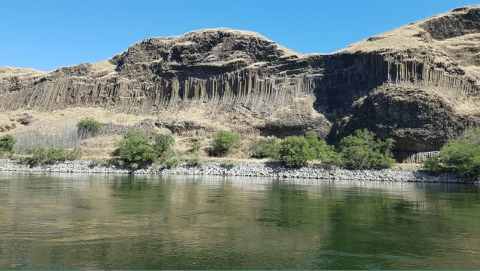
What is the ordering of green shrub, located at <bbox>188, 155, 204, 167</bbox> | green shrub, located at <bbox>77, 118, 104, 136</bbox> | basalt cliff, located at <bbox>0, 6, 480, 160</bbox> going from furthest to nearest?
green shrub, located at <bbox>77, 118, 104, 136</bbox>
basalt cliff, located at <bbox>0, 6, 480, 160</bbox>
green shrub, located at <bbox>188, 155, 204, 167</bbox>

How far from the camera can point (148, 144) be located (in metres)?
69.6

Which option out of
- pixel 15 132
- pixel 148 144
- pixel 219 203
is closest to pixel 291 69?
pixel 148 144

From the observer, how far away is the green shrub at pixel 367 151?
59031 mm

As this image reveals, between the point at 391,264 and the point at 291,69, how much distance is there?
282ft

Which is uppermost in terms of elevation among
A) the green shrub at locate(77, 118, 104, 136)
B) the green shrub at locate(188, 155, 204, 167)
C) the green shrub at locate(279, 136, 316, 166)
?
the green shrub at locate(77, 118, 104, 136)

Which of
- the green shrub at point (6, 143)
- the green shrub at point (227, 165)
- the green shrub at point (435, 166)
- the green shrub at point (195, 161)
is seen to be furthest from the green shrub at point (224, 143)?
the green shrub at point (6, 143)

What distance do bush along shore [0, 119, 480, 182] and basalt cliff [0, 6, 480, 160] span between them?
528 centimetres

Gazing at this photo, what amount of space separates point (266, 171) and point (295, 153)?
5.78 metres

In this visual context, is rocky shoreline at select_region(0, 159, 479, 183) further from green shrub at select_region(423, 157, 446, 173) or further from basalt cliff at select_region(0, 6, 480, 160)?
basalt cliff at select_region(0, 6, 480, 160)

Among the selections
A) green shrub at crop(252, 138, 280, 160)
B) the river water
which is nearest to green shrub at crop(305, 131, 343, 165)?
green shrub at crop(252, 138, 280, 160)

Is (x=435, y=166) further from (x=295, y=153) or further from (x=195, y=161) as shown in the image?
(x=195, y=161)

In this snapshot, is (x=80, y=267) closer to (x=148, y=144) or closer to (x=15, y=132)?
(x=148, y=144)

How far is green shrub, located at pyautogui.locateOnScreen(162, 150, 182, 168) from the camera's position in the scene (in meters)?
64.6

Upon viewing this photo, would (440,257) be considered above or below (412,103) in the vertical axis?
below
